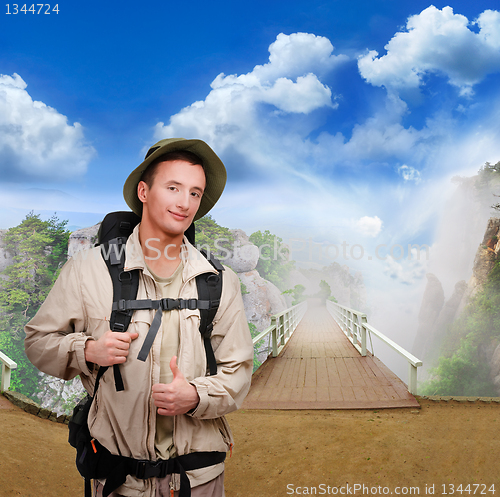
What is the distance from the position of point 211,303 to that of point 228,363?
21cm

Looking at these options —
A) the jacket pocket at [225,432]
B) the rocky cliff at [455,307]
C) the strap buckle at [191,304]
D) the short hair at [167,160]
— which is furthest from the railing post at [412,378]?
the rocky cliff at [455,307]

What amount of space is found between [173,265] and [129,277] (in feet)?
0.56

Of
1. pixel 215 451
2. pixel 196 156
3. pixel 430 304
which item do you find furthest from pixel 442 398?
pixel 430 304

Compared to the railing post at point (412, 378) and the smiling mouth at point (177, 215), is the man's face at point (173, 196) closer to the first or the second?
the smiling mouth at point (177, 215)

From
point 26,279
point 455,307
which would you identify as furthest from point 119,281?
point 26,279

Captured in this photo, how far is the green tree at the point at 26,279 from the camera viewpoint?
2670 cm

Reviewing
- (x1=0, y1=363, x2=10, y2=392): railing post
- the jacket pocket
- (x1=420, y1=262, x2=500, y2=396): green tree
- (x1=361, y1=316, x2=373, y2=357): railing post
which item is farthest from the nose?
(x1=420, y1=262, x2=500, y2=396): green tree

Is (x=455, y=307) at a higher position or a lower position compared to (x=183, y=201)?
lower

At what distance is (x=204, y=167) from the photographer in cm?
135

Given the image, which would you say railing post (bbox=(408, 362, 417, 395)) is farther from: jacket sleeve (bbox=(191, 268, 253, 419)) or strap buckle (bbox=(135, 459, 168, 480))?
strap buckle (bbox=(135, 459, 168, 480))

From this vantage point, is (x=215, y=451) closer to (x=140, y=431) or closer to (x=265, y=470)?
(x=140, y=431)

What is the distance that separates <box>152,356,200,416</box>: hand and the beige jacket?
30mm

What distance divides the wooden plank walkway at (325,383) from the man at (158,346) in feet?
15.0

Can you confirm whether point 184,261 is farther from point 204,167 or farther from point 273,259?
point 273,259
